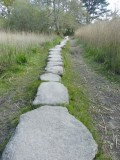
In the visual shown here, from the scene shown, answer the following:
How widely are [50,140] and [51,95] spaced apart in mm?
906

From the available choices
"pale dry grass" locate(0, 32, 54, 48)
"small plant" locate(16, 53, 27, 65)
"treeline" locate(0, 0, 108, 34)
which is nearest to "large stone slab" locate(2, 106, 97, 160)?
"small plant" locate(16, 53, 27, 65)

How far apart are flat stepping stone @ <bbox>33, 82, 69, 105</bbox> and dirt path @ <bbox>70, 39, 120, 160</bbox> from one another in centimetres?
33

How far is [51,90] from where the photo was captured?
255 centimetres

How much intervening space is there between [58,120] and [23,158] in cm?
54

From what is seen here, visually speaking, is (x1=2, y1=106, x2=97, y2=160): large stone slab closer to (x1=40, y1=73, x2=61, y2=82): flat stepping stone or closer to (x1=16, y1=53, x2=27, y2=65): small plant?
(x1=40, y1=73, x2=61, y2=82): flat stepping stone

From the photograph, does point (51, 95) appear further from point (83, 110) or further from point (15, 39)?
point (15, 39)

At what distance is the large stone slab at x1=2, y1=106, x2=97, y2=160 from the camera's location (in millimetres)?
1361

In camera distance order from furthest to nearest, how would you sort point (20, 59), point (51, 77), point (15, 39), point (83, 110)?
point (15, 39) < point (20, 59) < point (51, 77) < point (83, 110)

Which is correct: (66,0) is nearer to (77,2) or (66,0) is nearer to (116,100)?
(77,2)

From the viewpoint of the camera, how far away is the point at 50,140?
1.50 metres

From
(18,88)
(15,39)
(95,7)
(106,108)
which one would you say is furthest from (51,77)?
(95,7)

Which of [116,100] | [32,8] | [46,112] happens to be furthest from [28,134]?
[32,8]

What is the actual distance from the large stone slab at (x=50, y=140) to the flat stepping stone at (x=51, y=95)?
32 cm

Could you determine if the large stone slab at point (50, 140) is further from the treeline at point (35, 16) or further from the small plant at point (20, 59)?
the treeline at point (35, 16)
